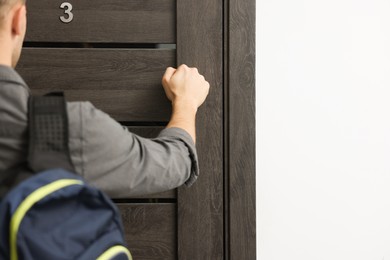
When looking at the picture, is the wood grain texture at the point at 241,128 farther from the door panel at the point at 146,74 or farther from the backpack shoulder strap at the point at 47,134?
the backpack shoulder strap at the point at 47,134

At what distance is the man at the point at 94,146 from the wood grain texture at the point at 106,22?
0.28 m

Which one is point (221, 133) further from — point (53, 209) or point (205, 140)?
point (53, 209)

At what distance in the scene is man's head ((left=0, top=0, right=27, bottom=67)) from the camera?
0.74m

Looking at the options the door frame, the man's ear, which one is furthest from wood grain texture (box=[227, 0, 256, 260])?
the man's ear

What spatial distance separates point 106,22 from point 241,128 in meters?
0.37

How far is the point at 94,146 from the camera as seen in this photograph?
724mm

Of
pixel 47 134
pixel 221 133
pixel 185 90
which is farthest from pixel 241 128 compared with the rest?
pixel 47 134

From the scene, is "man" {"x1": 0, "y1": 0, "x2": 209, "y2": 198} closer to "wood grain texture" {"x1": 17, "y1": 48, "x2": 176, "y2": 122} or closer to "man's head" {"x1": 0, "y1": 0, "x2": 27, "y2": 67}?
"man's head" {"x1": 0, "y1": 0, "x2": 27, "y2": 67}

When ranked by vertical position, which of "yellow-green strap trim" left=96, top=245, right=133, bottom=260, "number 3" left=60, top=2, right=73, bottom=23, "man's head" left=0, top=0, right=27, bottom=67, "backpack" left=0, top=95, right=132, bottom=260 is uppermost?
"number 3" left=60, top=2, right=73, bottom=23
